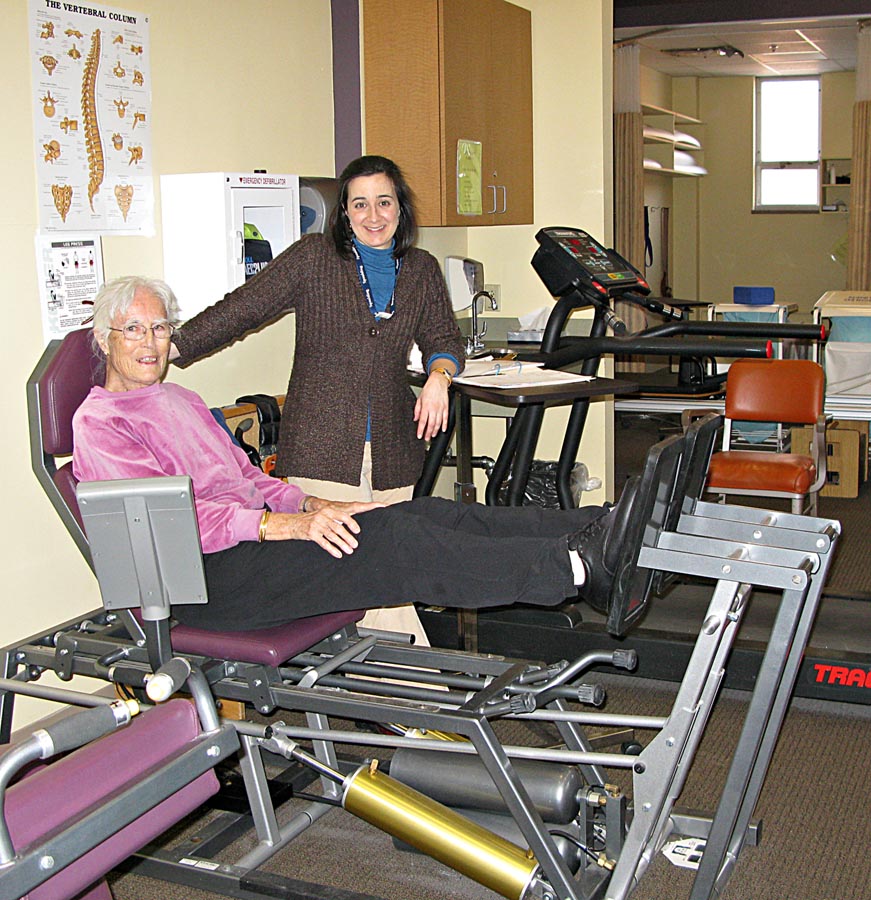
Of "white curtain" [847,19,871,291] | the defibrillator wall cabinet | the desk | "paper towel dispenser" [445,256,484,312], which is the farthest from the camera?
"white curtain" [847,19,871,291]

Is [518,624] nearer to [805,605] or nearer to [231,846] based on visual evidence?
[231,846]

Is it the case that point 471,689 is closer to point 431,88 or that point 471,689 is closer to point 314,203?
point 314,203

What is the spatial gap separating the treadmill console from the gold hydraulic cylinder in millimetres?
1920

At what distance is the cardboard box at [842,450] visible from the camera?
6238 mm

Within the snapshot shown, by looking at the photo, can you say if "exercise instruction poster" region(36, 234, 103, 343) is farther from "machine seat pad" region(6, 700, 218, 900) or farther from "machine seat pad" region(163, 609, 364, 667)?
"machine seat pad" region(6, 700, 218, 900)

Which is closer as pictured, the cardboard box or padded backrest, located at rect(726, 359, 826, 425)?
padded backrest, located at rect(726, 359, 826, 425)

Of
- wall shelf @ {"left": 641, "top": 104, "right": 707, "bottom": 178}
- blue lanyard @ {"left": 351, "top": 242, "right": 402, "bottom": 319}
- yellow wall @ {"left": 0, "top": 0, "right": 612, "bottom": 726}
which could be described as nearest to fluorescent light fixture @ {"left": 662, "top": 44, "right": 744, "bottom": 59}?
wall shelf @ {"left": 641, "top": 104, "right": 707, "bottom": 178}

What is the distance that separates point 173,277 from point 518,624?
1590 millimetres

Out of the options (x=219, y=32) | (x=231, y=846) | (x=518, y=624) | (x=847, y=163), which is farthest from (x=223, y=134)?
(x=847, y=163)

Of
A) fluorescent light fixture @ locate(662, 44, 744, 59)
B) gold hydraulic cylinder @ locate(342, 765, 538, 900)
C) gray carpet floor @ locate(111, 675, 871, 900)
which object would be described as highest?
fluorescent light fixture @ locate(662, 44, 744, 59)

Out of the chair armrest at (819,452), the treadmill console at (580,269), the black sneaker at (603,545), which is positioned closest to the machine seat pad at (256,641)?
the black sneaker at (603,545)

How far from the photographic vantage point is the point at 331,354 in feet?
10.5

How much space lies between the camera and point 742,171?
11.9 meters

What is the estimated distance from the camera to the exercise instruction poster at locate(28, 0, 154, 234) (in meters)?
3.16
